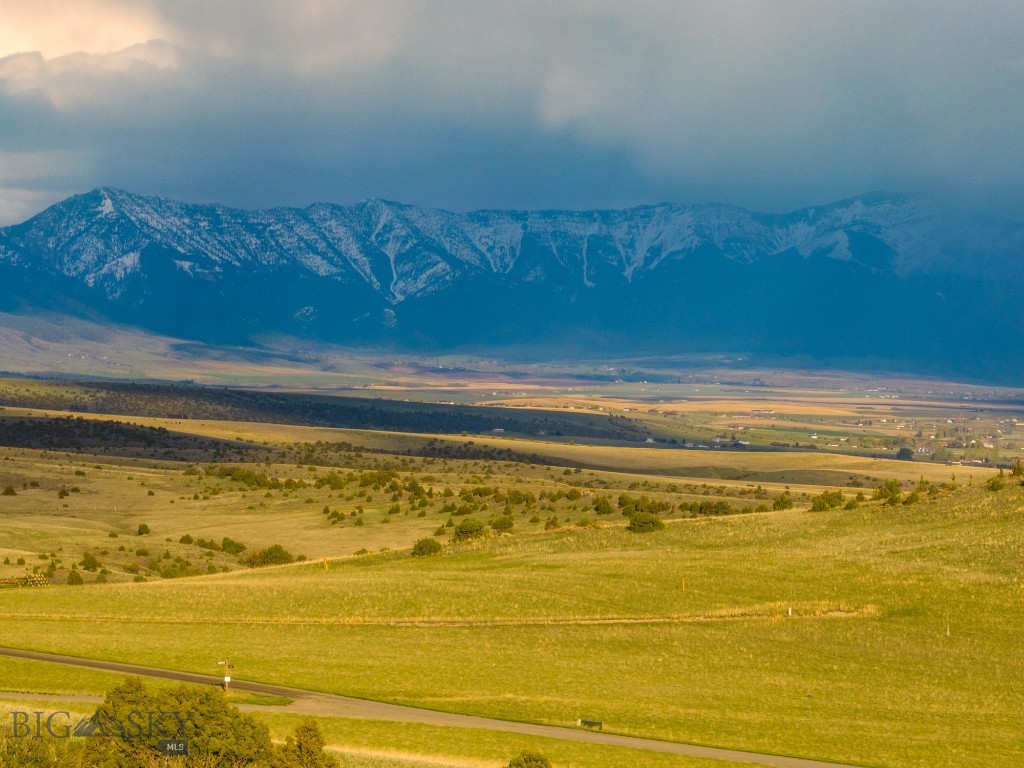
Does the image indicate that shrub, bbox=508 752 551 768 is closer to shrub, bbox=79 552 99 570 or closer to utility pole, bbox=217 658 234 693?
utility pole, bbox=217 658 234 693

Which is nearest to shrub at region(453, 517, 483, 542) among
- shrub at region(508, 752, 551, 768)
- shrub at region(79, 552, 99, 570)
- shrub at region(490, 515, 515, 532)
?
shrub at region(490, 515, 515, 532)

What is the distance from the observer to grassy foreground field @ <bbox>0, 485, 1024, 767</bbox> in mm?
31812

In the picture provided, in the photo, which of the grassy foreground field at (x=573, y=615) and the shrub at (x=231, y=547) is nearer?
the grassy foreground field at (x=573, y=615)

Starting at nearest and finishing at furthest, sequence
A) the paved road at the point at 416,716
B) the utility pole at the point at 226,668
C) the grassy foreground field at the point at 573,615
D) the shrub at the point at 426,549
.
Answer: the paved road at the point at 416,716
the grassy foreground field at the point at 573,615
the utility pole at the point at 226,668
the shrub at the point at 426,549

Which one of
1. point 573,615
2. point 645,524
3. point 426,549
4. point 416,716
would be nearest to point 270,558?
point 426,549

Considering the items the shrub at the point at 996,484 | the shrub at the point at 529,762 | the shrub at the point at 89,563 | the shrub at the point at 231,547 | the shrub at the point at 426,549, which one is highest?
the shrub at the point at 996,484

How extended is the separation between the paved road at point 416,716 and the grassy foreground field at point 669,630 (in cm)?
63

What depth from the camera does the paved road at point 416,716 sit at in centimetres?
2842

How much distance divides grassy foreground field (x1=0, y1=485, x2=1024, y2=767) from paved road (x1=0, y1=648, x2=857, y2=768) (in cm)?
63

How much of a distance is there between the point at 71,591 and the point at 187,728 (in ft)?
87.5

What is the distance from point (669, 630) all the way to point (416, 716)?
512 inches

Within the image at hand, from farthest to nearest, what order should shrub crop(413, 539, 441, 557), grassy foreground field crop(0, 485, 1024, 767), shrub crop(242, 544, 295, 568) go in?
shrub crop(242, 544, 295, 568) → shrub crop(413, 539, 441, 557) → grassy foreground field crop(0, 485, 1024, 767)

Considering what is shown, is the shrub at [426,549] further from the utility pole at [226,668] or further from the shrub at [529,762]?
the shrub at [529,762]

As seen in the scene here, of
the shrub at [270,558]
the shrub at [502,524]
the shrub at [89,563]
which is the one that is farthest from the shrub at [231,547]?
the shrub at [502,524]
